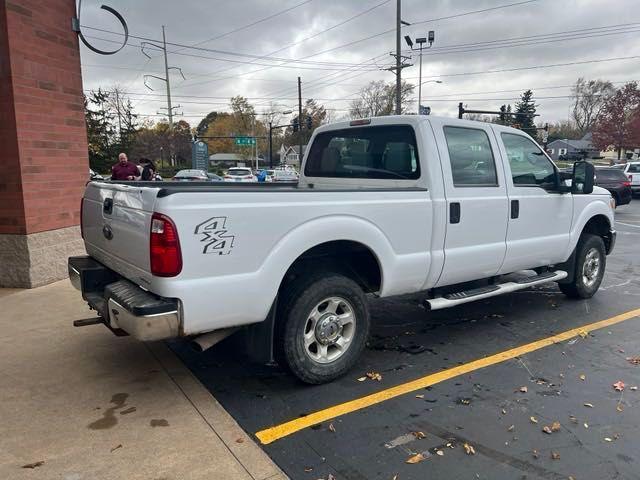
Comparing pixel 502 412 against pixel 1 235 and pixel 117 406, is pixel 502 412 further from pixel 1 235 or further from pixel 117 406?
pixel 1 235

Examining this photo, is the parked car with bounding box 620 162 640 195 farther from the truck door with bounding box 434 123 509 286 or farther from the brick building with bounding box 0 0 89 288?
Result: the brick building with bounding box 0 0 89 288

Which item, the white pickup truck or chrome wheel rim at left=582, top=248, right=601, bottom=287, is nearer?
the white pickup truck

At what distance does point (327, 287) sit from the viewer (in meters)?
3.72

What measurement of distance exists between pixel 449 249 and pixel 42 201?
5271mm

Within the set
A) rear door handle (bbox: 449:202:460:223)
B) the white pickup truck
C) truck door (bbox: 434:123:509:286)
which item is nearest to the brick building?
the white pickup truck

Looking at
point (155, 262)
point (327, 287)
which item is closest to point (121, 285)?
point (155, 262)

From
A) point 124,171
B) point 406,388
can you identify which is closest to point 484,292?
point 406,388

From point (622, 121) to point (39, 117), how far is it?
76658 millimetres

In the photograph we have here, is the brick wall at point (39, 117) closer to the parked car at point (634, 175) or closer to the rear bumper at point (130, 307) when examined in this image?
the rear bumper at point (130, 307)

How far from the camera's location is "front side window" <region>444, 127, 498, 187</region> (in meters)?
4.51

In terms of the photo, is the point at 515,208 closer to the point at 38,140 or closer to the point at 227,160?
the point at 38,140

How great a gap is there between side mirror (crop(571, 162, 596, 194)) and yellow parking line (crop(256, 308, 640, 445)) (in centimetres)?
146

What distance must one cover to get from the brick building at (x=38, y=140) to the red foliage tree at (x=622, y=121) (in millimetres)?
74384

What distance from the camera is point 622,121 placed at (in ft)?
221
